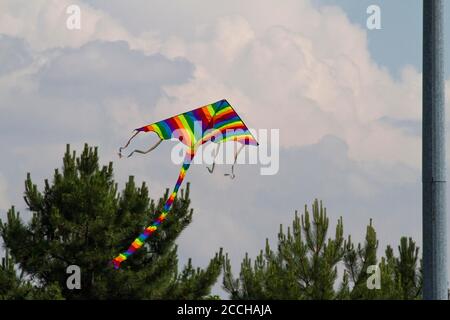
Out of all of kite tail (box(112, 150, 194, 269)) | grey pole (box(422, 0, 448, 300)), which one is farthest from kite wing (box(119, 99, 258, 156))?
grey pole (box(422, 0, 448, 300))

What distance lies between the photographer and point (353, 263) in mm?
28188

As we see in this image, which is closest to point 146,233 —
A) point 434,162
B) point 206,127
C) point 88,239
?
point 88,239

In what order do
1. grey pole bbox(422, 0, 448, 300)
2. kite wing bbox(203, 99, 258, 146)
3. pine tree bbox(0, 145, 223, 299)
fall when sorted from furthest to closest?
1. pine tree bbox(0, 145, 223, 299)
2. kite wing bbox(203, 99, 258, 146)
3. grey pole bbox(422, 0, 448, 300)

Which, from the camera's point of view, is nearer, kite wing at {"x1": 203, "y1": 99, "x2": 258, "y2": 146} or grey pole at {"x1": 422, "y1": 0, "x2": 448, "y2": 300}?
grey pole at {"x1": 422, "y1": 0, "x2": 448, "y2": 300}

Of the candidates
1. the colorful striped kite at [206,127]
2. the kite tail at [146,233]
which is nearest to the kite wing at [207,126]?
the colorful striped kite at [206,127]

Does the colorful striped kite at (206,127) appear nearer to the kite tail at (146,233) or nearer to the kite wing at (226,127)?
the kite wing at (226,127)

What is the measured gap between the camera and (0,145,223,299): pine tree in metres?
28.7

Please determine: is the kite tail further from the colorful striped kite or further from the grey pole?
the grey pole

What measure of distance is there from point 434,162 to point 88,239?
71.6 ft

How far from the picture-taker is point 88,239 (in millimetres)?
28969

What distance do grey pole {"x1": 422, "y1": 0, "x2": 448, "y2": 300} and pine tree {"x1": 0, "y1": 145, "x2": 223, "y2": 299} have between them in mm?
21083

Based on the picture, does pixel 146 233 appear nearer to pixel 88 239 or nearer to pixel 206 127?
pixel 88 239
